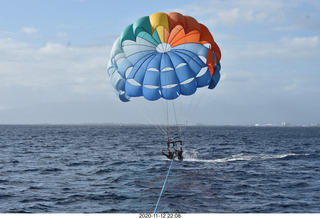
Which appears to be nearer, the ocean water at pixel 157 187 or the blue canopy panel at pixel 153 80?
the ocean water at pixel 157 187

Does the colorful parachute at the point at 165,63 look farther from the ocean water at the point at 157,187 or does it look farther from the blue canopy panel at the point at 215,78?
the ocean water at the point at 157,187

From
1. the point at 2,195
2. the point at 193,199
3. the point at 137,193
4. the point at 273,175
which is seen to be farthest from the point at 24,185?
the point at 273,175

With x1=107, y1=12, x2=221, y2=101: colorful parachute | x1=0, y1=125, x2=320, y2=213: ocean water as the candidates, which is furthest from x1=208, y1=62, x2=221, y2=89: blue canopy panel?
x1=0, y1=125, x2=320, y2=213: ocean water

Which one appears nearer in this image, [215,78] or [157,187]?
[157,187]

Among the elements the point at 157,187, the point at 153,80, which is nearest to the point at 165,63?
the point at 153,80

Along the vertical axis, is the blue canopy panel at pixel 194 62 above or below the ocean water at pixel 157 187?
above

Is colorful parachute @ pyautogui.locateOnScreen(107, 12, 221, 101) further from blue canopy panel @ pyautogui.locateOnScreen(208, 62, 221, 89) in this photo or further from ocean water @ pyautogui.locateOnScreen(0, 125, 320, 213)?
ocean water @ pyautogui.locateOnScreen(0, 125, 320, 213)

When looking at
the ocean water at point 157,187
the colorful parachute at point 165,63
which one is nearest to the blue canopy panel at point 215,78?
the colorful parachute at point 165,63

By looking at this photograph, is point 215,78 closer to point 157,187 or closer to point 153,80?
point 153,80
